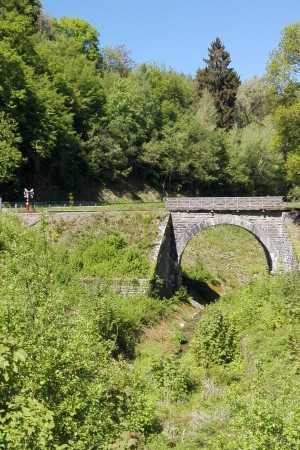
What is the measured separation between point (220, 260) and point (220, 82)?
114 feet

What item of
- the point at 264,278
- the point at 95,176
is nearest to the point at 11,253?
the point at 264,278

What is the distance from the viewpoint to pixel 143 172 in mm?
58375

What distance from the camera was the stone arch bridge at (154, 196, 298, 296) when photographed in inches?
1336

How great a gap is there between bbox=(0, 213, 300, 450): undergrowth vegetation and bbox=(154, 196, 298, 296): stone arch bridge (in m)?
2.04

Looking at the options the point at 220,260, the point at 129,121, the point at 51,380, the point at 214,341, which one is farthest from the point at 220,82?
the point at 51,380

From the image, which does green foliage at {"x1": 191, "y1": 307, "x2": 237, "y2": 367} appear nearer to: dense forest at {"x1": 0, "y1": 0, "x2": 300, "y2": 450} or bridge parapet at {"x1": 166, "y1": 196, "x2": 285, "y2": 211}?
dense forest at {"x1": 0, "y1": 0, "x2": 300, "y2": 450}

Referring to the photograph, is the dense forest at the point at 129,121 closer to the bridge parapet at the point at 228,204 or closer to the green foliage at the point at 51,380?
the bridge parapet at the point at 228,204

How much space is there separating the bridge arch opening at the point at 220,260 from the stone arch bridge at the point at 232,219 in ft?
0.61

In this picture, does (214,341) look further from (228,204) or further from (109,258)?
(228,204)

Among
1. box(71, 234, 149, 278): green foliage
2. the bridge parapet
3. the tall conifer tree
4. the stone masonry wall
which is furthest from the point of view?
the tall conifer tree

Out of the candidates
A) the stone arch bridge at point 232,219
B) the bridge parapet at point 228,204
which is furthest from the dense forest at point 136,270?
the bridge parapet at point 228,204

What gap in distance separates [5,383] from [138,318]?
17372 millimetres

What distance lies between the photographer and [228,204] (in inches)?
1337

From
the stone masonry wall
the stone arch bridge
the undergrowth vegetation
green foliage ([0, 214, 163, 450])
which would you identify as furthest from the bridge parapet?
green foliage ([0, 214, 163, 450])
